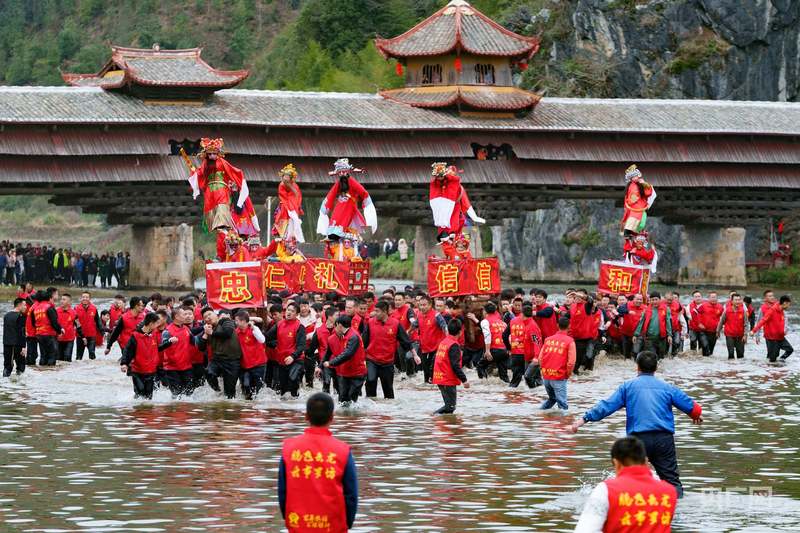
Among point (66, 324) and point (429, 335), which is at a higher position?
point (66, 324)

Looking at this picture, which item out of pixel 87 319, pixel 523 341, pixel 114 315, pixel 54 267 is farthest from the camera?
pixel 54 267

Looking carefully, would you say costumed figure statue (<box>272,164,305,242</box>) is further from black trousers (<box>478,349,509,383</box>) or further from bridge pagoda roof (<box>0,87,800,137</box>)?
bridge pagoda roof (<box>0,87,800,137</box>)

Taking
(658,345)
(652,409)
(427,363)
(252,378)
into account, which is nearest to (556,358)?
(252,378)

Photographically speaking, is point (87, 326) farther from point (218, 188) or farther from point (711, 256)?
point (711, 256)

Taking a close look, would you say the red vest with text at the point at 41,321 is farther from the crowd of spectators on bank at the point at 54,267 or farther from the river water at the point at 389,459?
the crowd of spectators on bank at the point at 54,267

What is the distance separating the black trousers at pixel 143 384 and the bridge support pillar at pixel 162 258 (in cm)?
3266

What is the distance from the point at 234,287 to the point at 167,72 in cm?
3096

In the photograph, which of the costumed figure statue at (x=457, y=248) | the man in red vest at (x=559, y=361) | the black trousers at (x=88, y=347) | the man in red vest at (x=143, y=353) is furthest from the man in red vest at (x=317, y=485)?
the black trousers at (x=88, y=347)

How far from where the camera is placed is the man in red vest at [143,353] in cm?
2000

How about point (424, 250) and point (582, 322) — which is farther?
point (424, 250)

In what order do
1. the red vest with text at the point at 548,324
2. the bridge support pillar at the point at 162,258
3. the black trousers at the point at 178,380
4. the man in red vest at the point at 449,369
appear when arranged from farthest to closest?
the bridge support pillar at the point at 162,258
the red vest with text at the point at 548,324
the black trousers at the point at 178,380
the man in red vest at the point at 449,369

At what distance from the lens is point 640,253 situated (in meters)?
29.7

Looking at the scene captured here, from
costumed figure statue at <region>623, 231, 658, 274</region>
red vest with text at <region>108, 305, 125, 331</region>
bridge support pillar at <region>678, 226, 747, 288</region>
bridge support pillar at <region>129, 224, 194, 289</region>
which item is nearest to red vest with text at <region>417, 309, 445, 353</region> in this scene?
red vest with text at <region>108, 305, 125, 331</region>

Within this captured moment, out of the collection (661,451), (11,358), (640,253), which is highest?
(640,253)
